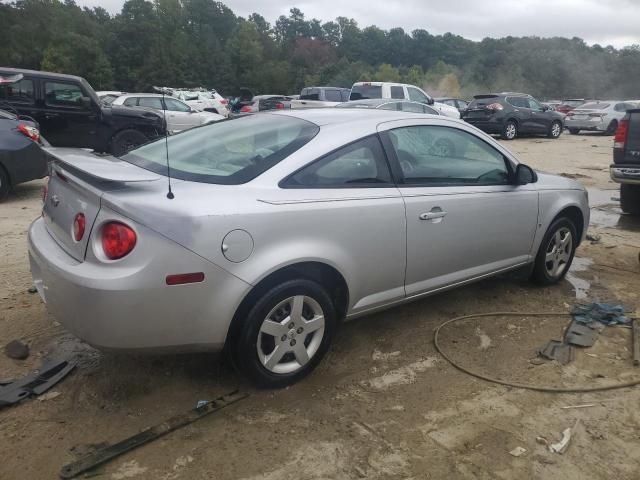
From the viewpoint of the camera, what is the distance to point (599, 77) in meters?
74.8

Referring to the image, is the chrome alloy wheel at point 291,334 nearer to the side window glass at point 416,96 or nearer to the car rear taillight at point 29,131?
the car rear taillight at point 29,131

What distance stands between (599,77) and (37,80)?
262 ft

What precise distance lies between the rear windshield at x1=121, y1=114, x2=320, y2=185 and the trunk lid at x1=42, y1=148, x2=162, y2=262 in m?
0.20

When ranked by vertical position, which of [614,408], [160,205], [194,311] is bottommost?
[614,408]

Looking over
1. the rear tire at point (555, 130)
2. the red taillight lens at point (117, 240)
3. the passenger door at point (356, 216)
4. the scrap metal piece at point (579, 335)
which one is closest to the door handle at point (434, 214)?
the passenger door at point (356, 216)

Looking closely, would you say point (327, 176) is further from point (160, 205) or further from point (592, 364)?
point (592, 364)

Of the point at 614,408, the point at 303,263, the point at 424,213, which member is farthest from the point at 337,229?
the point at 614,408

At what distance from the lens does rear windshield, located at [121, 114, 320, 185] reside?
2965 millimetres

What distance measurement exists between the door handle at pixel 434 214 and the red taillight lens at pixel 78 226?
1930 mm

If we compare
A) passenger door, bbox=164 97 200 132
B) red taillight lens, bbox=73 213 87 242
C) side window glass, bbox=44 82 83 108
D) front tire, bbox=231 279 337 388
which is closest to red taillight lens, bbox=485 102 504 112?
passenger door, bbox=164 97 200 132

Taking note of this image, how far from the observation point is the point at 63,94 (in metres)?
10.2

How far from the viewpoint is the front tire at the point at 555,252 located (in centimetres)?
458

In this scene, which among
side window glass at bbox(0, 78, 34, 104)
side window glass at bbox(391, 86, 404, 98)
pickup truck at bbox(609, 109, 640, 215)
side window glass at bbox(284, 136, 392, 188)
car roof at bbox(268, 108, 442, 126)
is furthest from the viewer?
side window glass at bbox(391, 86, 404, 98)

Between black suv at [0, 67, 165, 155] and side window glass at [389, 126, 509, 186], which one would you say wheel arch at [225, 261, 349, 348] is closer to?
side window glass at [389, 126, 509, 186]
